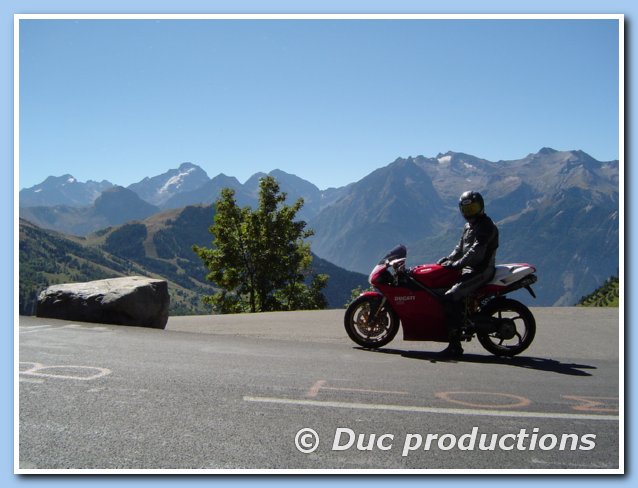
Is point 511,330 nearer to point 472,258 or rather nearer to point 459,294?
point 459,294

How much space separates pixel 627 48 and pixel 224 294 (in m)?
36.0

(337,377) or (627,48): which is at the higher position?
(627,48)

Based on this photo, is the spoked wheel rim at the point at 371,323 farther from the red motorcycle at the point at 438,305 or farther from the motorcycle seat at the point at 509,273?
the motorcycle seat at the point at 509,273

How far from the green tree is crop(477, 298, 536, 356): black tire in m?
30.5

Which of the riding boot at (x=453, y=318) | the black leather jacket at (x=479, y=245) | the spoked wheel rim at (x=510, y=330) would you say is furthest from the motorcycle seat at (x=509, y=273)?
the riding boot at (x=453, y=318)

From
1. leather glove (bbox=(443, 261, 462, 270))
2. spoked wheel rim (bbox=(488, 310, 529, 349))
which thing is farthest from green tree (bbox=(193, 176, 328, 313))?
spoked wheel rim (bbox=(488, 310, 529, 349))

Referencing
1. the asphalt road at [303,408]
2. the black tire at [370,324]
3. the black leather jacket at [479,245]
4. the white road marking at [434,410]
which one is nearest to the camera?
the asphalt road at [303,408]

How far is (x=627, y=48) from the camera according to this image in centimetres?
496

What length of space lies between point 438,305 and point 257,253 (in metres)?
30.8

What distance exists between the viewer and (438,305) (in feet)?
24.3

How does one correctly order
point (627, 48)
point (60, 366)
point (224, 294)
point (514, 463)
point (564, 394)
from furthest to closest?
point (224, 294)
point (60, 366)
point (564, 394)
point (627, 48)
point (514, 463)

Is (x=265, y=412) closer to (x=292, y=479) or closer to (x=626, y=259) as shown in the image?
(x=292, y=479)

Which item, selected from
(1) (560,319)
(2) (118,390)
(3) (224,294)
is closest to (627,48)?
(2) (118,390)

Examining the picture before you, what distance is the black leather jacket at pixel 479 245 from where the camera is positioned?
7148 millimetres
